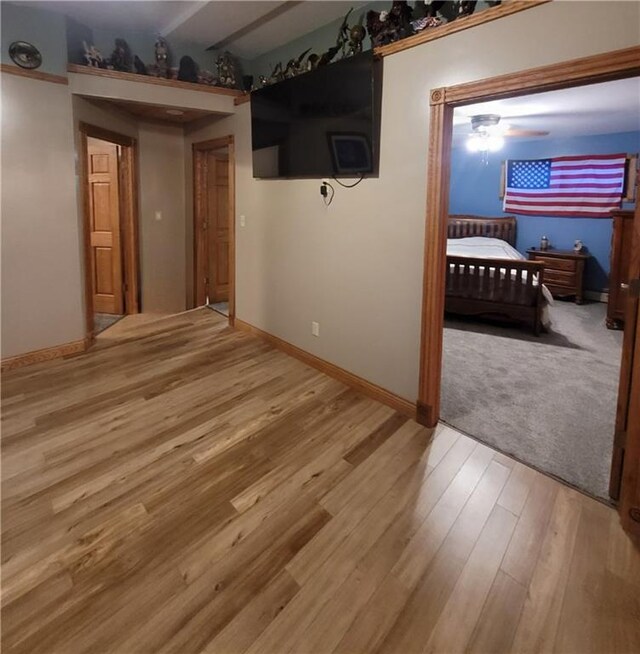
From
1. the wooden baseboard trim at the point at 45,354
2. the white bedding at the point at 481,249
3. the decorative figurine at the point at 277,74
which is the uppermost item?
the decorative figurine at the point at 277,74

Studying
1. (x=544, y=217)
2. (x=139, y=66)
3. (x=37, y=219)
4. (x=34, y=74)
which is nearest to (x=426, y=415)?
(x=37, y=219)

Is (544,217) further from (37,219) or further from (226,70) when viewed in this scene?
(37,219)

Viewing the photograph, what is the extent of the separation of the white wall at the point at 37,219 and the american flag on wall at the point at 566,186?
604cm

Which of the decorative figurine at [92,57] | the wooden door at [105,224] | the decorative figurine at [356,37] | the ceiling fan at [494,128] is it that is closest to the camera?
the decorative figurine at [356,37]

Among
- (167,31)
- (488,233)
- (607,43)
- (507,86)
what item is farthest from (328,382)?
(488,233)

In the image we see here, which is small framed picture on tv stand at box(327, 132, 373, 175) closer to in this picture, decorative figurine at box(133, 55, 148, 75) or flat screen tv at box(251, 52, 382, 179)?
flat screen tv at box(251, 52, 382, 179)

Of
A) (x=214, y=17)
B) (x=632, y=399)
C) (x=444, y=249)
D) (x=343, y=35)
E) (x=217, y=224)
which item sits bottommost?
(x=632, y=399)

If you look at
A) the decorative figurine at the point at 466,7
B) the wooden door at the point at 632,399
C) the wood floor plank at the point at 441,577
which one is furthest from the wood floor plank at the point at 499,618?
the decorative figurine at the point at 466,7

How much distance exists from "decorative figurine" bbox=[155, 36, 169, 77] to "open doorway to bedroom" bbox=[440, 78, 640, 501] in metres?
2.86

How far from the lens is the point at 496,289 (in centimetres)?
452

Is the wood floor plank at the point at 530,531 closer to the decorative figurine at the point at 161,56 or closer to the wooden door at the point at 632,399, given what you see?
the wooden door at the point at 632,399

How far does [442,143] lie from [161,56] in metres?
2.76

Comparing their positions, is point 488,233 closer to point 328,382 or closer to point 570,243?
point 570,243

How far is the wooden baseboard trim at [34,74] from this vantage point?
304cm
